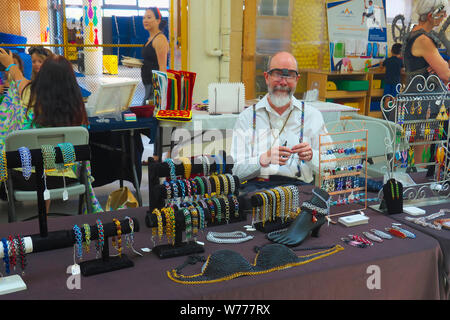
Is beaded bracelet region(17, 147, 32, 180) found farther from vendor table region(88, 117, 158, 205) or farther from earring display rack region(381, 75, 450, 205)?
vendor table region(88, 117, 158, 205)

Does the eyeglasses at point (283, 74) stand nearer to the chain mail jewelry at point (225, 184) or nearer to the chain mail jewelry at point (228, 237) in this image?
the chain mail jewelry at point (225, 184)

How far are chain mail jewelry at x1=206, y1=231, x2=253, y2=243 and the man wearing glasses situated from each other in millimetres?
606

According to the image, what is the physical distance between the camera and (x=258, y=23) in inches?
238

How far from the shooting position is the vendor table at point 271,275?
4.51ft

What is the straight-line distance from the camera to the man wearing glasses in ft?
Result: 8.27

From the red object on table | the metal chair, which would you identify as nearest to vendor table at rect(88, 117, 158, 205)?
the red object on table

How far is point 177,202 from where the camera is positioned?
70.3 inches

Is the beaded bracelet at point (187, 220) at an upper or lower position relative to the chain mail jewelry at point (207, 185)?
lower

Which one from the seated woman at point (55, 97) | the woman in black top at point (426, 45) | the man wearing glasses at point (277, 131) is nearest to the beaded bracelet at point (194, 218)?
the man wearing glasses at point (277, 131)

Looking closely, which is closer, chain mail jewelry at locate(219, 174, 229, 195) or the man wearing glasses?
chain mail jewelry at locate(219, 174, 229, 195)

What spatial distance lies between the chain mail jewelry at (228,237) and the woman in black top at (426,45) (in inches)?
91.1

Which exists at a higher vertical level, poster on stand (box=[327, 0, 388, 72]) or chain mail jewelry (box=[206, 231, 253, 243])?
poster on stand (box=[327, 0, 388, 72])
